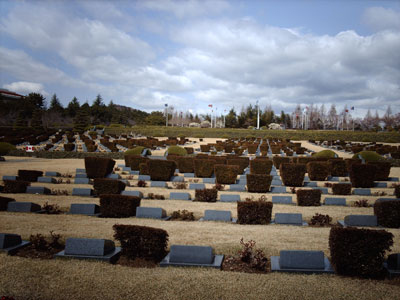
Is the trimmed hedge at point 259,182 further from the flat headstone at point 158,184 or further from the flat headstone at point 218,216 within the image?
the flat headstone at point 218,216

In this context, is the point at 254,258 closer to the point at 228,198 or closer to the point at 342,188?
the point at 228,198

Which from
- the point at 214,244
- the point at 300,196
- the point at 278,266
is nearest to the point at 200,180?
the point at 300,196

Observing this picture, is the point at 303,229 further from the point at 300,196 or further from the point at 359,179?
the point at 359,179

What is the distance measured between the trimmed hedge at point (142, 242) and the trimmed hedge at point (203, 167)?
14.0 metres

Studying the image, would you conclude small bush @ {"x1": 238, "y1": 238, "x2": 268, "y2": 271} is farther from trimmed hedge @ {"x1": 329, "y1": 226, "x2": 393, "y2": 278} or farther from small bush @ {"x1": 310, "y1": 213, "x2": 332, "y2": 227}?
small bush @ {"x1": 310, "y1": 213, "x2": 332, "y2": 227}

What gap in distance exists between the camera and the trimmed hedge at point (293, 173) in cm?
1803

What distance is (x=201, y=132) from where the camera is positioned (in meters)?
72.7

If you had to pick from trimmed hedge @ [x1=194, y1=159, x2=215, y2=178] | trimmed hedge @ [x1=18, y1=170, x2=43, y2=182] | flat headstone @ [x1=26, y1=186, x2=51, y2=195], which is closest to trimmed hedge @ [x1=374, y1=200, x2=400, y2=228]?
trimmed hedge @ [x1=194, y1=159, x2=215, y2=178]

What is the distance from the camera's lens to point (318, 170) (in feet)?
66.7

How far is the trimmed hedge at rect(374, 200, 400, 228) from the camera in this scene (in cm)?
944

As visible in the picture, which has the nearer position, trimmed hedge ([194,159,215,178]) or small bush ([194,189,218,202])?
small bush ([194,189,218,202])

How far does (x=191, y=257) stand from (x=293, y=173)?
41.8ft

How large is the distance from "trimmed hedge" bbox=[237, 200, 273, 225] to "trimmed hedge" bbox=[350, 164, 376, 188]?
10.0 m

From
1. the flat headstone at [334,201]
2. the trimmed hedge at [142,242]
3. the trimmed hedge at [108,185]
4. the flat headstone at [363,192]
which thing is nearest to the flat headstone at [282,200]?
the flat headstone at [334,201]
